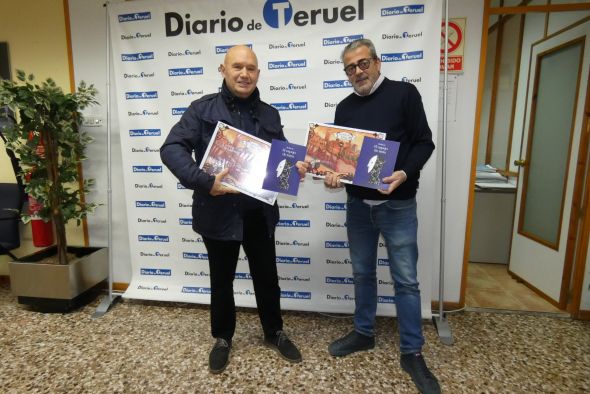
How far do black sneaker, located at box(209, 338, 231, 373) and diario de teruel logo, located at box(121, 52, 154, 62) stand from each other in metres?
1.92

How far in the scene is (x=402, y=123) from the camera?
1606mm

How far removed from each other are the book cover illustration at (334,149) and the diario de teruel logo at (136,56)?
4.65 feet

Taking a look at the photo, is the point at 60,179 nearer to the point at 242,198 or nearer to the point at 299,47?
the point at 242,198

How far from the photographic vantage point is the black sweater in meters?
1.59

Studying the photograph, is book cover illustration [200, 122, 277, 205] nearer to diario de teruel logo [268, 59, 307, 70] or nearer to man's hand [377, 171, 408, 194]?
man's hand [377, 171, 408, 194]

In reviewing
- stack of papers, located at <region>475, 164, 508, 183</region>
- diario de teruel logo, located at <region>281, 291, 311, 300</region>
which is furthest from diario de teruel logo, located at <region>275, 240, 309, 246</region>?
stack of papers, located at <region>475, 164, 508, 183</region>

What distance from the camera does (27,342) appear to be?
6.89 feet

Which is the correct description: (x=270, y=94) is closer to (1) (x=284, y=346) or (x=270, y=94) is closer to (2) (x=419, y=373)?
(1) (x=284, y=346)

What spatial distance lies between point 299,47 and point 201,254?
161cm

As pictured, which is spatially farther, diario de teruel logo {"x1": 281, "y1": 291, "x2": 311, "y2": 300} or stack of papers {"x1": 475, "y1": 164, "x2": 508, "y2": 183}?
stack of papers {"x1": 475, "y1": 164, "x2": 508, "y2": 183}

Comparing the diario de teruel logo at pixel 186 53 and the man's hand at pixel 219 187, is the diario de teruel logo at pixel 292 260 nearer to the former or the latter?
the man's hand at pixel 219 187

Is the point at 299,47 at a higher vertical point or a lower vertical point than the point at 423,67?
higher

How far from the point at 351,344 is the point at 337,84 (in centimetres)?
158

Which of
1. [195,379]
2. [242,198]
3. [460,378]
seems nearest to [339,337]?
[460,378]
